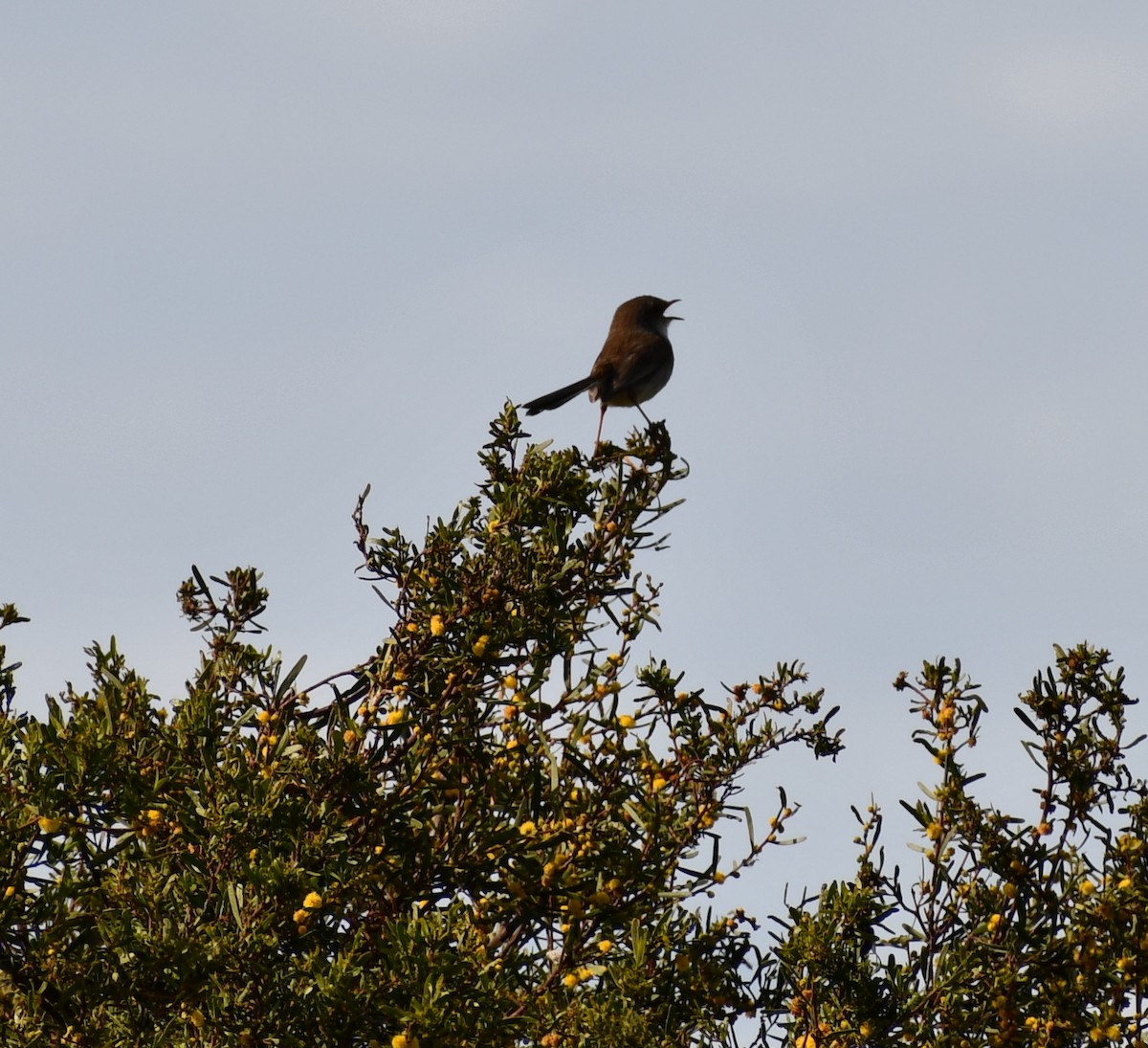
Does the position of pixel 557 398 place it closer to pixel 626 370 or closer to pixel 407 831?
pixel 626 370

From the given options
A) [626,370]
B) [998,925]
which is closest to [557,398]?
[626,370]

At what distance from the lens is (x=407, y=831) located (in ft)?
17.4

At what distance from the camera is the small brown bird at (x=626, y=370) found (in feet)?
30.5

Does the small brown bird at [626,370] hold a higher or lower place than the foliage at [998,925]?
higher

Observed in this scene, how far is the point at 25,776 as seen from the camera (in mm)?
4852

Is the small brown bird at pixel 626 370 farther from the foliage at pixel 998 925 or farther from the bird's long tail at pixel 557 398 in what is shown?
the foliage at pixel 998 925

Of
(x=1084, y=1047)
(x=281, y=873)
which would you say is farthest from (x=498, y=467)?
(x=1084, y=1047)

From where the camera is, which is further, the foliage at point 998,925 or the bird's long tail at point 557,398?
the bird's long tail at point 557,398

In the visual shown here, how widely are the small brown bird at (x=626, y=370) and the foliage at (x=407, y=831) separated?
2714 millimetres

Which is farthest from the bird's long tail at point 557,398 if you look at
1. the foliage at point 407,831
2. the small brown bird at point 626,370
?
the foliage at point 407,831

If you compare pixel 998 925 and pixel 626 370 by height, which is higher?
pixel 626 370

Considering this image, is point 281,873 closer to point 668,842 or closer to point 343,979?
point 343,979

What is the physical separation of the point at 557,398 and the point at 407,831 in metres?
4.38

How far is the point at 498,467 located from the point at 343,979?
2514mm
